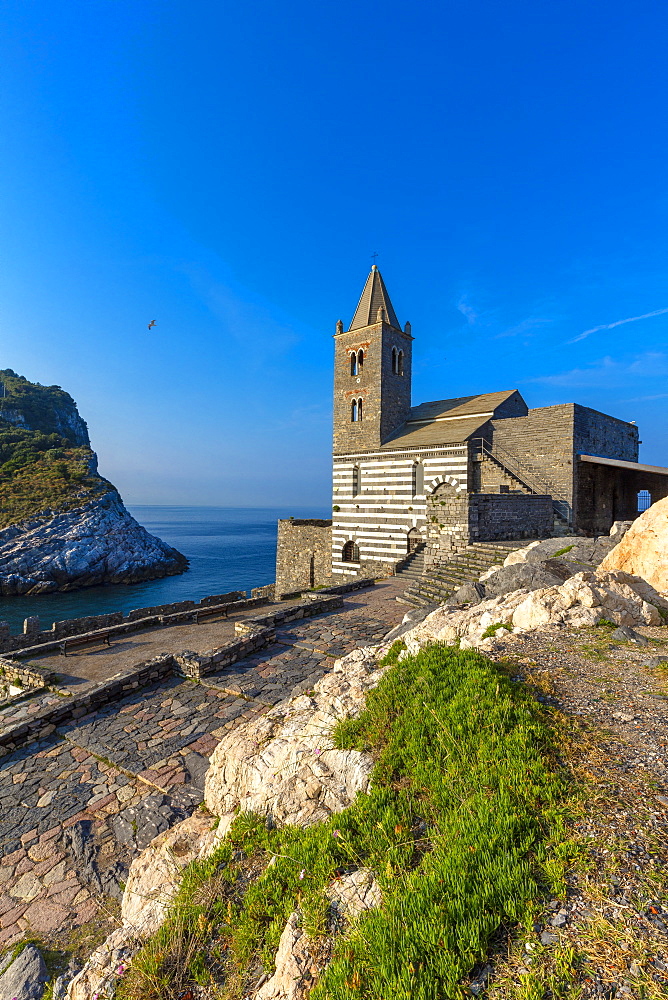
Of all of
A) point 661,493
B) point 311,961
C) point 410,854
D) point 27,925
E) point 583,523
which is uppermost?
point 661,493

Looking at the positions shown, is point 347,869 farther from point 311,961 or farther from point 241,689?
point 241,689

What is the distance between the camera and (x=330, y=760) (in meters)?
4.21

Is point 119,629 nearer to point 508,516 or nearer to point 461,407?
point 508,516

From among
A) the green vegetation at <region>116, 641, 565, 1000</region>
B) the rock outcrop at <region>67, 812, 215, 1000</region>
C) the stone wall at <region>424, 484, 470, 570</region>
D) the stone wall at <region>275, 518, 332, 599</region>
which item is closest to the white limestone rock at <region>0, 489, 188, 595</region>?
the stone wall at <region>275, 518, 332, 599</region>

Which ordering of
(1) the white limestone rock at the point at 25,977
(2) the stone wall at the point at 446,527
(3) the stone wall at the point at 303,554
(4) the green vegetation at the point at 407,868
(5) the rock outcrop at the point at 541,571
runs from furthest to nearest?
(3) the stone wall at the point at 303,554 → (2) the stone wall at the point at 446,527 → (5) the rock outcrop at the point at 541,571 → (1) the white limestone rock at the point at 25,977 → (4) the green vegetation at the point at 407,868

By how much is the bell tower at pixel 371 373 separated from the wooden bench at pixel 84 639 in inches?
673

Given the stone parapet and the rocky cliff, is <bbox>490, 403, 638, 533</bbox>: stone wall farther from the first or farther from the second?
the rocky cliff

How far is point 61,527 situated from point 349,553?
4241cm

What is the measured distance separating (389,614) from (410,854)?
33.2 ft

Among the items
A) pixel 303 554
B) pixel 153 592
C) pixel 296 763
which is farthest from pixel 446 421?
pixel 153 592

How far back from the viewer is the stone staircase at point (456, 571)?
14.5m

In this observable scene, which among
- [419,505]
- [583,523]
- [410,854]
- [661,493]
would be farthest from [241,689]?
[661,493]

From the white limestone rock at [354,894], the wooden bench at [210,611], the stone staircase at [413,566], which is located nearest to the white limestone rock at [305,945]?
the white limestone rock at [354,894]

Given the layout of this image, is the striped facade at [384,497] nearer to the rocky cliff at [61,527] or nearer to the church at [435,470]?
the church at [435,470]
